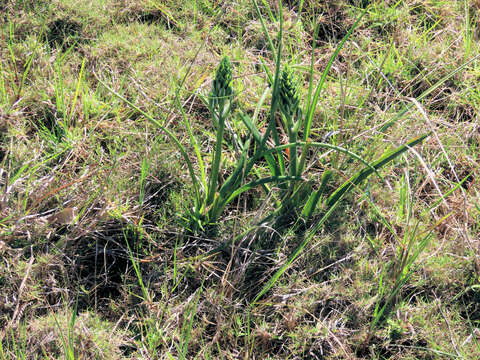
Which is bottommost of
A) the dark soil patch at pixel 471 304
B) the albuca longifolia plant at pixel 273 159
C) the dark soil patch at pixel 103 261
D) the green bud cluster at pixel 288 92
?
the dark soil patch at pixel 103 261

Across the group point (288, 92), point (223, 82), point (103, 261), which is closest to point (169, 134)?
point (223, 82)

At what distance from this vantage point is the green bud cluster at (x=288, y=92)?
1.42m

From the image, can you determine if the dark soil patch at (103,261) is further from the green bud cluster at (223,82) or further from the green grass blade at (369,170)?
the green grass blade at (369,170)

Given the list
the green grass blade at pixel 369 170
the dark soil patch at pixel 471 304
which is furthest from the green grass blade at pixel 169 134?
the dark soil patch at pixel 471 304

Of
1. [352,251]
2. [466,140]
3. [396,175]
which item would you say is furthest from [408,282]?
[466,140]

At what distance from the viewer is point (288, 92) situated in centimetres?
143

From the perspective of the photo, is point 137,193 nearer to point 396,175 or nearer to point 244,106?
point 244,106

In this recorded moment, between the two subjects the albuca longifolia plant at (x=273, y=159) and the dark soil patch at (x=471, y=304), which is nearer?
the albuca longifolia plant at (x=273, y=159)

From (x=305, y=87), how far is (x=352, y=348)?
1.18 m

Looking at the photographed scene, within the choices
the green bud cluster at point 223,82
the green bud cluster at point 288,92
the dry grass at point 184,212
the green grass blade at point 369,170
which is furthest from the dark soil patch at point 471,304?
the green bud cluster at point 223,82

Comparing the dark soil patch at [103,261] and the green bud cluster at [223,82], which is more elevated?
the green bud cluster at [223,82]

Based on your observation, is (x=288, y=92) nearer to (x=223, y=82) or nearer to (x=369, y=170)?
(x=223, y=82)

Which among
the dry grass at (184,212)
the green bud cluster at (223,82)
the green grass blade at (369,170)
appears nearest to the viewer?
the green bud cluster at (223,82)

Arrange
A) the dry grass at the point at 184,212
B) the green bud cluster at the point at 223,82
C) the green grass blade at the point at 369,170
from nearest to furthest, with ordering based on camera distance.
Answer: the green bud cluster at the point at 223,82 → the green grass blade at the point at 369,170 → the dry grass at the point at 184,212
